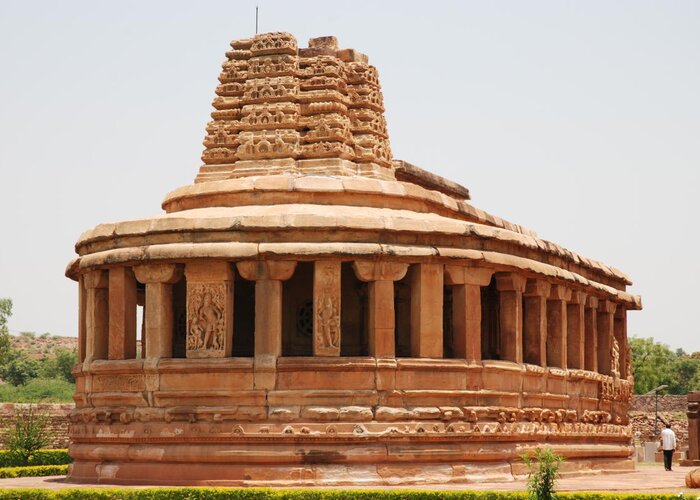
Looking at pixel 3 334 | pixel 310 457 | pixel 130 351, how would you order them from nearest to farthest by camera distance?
1. pixel 310 457
2. pixel 130 351
3. pixel 3 334

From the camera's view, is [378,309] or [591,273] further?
[591,273]

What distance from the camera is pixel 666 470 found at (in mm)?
29656

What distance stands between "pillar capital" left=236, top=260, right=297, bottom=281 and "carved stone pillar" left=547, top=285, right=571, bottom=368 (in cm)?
667

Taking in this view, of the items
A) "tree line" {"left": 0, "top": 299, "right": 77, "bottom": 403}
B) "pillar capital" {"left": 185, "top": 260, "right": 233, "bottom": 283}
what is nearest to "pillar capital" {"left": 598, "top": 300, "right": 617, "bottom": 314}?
"pillar capital" {"left": 185, "top": 260, "right": 233, "bottom": 283}

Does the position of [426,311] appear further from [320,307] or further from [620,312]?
[620,312]

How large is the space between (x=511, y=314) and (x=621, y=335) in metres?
8.50

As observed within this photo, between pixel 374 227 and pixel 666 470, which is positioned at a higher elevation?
pixel 374 227

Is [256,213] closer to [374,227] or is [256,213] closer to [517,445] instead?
[374,227]

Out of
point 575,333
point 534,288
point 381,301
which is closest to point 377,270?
point 381,301

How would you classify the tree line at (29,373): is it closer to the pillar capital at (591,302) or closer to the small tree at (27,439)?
the small tree at (27,439)

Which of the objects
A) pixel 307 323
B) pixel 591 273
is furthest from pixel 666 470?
pixel 307 323

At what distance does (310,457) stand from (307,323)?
285 centimetres

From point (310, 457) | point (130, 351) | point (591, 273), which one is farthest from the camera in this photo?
point (591, 273)

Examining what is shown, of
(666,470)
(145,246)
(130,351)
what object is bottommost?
(666,470)
